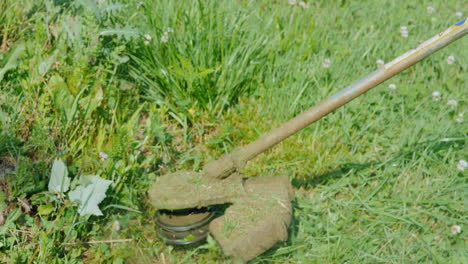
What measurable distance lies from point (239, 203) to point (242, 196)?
47mm

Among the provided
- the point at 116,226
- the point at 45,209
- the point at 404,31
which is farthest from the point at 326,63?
the point at 45,209

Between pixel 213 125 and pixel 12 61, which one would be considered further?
pixel 213 125

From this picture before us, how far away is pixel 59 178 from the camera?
232 centimetres

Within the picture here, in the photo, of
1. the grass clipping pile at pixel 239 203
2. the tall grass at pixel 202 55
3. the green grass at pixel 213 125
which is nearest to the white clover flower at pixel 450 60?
the green grass at pixel 213 125

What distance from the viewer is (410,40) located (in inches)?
142

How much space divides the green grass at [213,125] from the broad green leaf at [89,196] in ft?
0.18

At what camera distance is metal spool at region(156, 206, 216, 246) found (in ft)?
7.53

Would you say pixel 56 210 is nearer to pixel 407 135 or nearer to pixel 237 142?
pixel 237 142

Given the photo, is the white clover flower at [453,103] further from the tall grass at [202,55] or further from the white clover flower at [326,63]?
the tall grass at [202,55]

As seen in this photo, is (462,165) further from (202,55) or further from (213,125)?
(202,55)

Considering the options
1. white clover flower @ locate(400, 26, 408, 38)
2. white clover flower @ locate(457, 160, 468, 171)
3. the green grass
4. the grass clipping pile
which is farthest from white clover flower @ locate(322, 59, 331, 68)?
the grass clipping pile

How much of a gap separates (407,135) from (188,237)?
1525 millimetres

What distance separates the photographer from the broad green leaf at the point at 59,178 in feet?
7.56

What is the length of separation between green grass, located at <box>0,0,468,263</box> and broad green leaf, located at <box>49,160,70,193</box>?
2.2 inches
